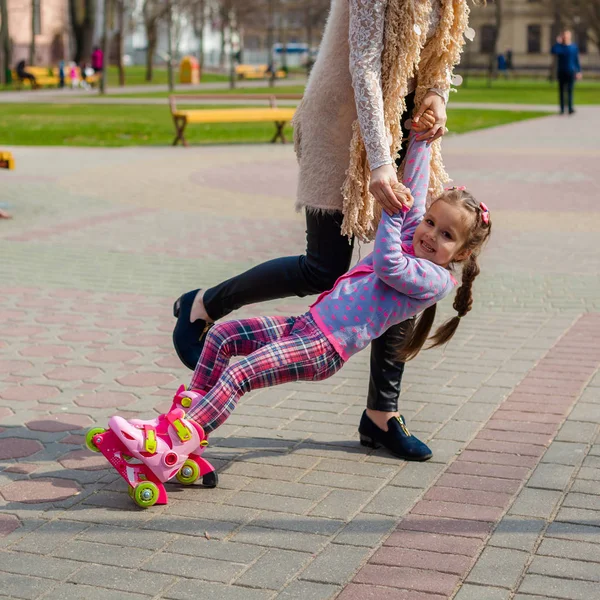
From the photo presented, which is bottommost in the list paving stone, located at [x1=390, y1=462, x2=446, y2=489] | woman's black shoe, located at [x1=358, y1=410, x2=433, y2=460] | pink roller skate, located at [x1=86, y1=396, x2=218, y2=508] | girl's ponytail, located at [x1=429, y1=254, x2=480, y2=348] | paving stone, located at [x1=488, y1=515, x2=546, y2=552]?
paving stone, located at [x1=390, y1=462, x2=446, y2=489]

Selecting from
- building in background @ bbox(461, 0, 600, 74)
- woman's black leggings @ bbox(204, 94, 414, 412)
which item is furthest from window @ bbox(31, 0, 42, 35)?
woman's black leggings @ bbox(204, 94, 414, 412)

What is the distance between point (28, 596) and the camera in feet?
9.63

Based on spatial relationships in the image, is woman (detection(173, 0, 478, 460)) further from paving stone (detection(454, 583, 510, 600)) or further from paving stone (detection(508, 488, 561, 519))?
paving stone (detection(454, 583, 510, 600))

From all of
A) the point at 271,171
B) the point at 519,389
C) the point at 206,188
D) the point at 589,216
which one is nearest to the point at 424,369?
the point at 519,389

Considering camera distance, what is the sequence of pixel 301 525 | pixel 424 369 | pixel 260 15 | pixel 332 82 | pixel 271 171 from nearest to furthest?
pixel 301 525 → pixel 332 82 → pixel 424 369 → pixel 271 171 → pixel 260 15

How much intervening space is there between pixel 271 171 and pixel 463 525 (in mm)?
11390

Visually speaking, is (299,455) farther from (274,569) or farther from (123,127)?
(123,127)

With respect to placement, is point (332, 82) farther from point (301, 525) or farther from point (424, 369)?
point (424, 369)

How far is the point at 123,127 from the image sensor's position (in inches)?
877

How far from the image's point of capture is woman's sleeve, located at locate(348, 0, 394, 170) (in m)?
3.69

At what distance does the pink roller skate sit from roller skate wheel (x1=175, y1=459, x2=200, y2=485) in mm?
65

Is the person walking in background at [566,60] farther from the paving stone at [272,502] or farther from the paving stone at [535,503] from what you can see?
the paving stone at [272,502]

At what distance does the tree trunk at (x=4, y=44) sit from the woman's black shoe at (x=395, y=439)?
151 feet

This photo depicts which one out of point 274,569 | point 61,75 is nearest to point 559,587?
point 274,569
